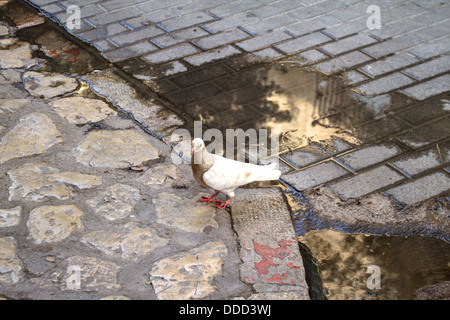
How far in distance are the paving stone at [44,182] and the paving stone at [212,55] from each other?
2.29 metres

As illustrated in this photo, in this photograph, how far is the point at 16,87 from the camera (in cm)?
555

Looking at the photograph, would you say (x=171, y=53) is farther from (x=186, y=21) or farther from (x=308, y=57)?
(x=308, y=57)

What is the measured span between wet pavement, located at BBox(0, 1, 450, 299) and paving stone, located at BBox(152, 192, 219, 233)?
0.04ft

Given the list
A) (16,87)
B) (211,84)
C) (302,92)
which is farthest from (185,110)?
(16,87)

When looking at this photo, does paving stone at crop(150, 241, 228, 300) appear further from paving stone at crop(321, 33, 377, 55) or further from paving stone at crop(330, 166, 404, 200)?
paving stone at crop(321, 33, 377, 55)

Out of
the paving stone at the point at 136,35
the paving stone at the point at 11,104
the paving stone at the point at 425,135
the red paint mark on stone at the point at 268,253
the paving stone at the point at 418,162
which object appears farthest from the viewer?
the paving stone at the point at 136,35

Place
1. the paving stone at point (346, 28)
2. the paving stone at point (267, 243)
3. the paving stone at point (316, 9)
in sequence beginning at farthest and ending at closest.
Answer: the paving stone at point (316, 9) → the paving stone at point (346, 28) → the paving stone at point (267, 243)

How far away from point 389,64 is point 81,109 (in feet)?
11.3

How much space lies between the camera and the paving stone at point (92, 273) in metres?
3.44

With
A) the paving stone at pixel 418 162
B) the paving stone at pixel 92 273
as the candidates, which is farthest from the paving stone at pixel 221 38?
the paving stone at pixel 92 273

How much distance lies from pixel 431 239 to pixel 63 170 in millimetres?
2965

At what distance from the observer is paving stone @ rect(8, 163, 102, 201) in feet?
13.6

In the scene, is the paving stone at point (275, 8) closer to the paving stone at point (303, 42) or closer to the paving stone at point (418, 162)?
the paving stone at point (303, 42)

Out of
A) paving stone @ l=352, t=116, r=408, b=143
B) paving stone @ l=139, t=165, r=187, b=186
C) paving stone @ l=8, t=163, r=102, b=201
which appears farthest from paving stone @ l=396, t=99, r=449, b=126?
paving stone @ l=8, t=163, r=102, b=201
